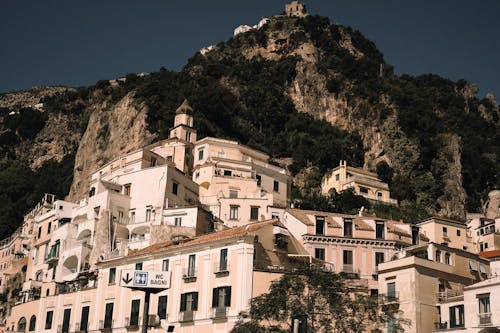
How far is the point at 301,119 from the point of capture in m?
136

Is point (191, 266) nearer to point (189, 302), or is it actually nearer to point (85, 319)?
point (189, 302)

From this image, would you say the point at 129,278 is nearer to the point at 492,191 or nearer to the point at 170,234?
the point at 170,234

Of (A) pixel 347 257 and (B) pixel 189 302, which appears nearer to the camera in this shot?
(B) pixel 189 302

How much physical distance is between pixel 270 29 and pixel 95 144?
178 ft

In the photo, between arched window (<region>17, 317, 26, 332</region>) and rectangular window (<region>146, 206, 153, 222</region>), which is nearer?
arched window (<region>17, 317, 26, 332</region>)

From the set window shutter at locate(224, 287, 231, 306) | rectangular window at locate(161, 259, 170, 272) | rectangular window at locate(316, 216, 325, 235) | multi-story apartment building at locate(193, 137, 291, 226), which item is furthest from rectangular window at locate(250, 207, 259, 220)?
window shutter at locate(224, 287, 231, 306)

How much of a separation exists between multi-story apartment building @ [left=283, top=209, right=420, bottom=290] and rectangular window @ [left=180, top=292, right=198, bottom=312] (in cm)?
1325

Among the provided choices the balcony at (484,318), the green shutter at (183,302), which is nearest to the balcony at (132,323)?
the green shutter at (183,302)

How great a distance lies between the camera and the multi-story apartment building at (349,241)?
61031 millimetres

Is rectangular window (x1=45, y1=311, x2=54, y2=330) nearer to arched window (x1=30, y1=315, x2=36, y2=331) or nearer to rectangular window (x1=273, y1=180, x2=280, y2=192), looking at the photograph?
arched window (x1=30, y1=315, x2=36, y2=331)

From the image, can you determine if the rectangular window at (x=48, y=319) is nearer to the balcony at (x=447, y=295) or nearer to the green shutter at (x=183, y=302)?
the green shutter at (x=183, y=302)

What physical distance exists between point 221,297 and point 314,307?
844cm

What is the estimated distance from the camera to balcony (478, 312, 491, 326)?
46.0 m

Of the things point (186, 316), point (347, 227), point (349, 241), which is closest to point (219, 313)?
point (186, 316)
